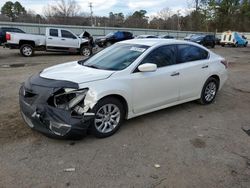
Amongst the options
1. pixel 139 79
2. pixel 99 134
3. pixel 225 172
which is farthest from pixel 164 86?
pixel 225 172

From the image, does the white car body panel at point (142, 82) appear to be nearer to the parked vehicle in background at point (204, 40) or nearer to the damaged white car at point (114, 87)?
the damaged white car at point (114, 87)

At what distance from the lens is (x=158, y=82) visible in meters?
4.85

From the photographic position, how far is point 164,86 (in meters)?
4.98

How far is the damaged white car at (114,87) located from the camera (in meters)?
3.88

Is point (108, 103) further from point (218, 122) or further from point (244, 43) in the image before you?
Answer: point (244, 43)

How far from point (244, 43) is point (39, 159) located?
36.8 meters

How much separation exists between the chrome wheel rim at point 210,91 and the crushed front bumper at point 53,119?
3367mm

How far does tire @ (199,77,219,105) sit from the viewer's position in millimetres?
6073

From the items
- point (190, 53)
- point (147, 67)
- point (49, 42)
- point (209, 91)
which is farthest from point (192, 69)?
point (49, 42)

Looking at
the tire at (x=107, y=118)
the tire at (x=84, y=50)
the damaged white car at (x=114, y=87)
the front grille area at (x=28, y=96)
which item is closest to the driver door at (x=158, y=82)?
the damaged white car at (x=114, y=87)

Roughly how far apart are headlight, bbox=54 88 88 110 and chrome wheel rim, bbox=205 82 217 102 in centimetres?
343

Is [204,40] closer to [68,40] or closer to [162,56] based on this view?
[68,40]

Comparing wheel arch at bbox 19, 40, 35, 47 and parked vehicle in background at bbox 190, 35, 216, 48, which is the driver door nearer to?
wheel arch at bbox 19, 40, 35, 47

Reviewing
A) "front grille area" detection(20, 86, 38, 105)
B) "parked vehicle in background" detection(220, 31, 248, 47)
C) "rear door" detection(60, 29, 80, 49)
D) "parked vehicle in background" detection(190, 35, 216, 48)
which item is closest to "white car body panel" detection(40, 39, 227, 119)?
"front grille area" detection(20, 86, 38, 105)
